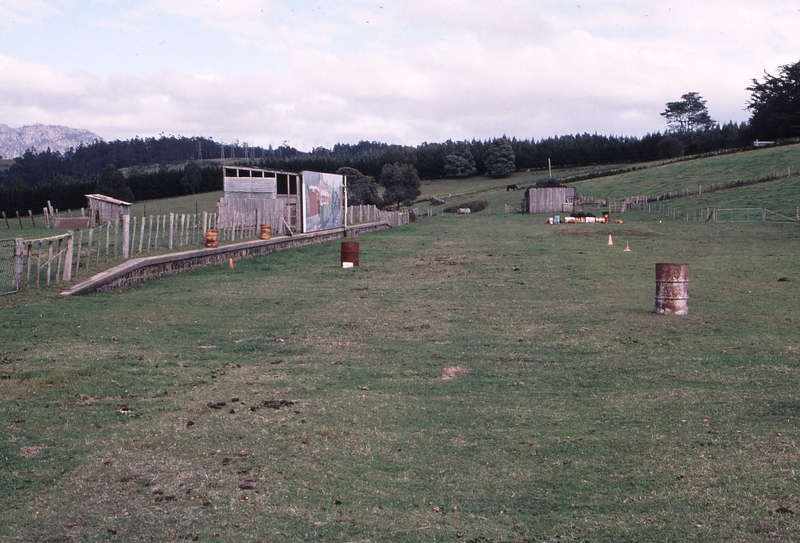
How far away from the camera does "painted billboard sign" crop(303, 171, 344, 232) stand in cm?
3897

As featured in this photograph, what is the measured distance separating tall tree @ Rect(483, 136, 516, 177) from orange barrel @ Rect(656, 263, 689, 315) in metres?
114

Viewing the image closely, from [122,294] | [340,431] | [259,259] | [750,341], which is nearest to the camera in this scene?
[340,431]

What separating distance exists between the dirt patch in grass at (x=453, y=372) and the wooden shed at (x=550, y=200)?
2578 inches

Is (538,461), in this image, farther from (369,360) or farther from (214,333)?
(214,333)

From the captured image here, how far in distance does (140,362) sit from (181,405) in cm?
236

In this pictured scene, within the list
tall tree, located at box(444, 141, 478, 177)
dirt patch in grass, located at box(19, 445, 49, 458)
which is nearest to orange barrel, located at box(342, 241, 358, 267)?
dirt patch in grass, located at box(19, 445, 49, 458)

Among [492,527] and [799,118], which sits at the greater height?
[799,118]

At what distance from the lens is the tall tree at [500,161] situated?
127m

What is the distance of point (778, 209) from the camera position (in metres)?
57.4

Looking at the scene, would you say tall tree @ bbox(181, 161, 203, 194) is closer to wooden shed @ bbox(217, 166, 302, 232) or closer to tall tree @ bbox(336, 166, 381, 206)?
tall tree @ bbox(336, 166, 381, 206)

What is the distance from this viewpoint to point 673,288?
1419 cm

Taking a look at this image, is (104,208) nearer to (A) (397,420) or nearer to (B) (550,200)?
(B) (550,200)

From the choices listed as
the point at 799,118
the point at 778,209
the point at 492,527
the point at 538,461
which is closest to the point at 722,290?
the point at 538,461

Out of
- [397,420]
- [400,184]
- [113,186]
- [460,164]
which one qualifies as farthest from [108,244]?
[460,164]
